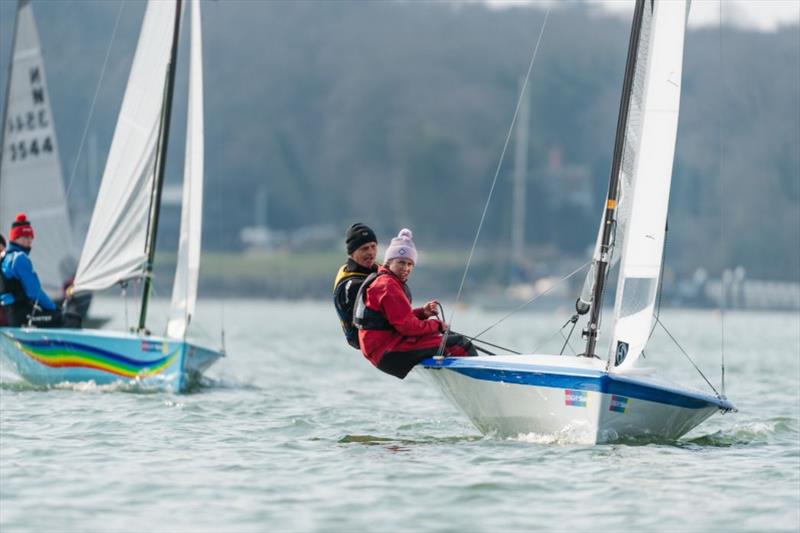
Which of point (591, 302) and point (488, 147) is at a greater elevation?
point (488, 147)

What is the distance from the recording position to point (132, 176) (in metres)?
18.3

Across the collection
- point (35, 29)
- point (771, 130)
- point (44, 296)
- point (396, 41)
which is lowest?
point (44, 296)

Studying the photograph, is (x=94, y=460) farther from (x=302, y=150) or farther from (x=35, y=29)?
(x=302, y=150)

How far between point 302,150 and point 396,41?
957 cm

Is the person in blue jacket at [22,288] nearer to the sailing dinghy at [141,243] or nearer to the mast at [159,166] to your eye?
the sailing dinghy at [141,243]

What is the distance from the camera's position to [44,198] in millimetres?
23562

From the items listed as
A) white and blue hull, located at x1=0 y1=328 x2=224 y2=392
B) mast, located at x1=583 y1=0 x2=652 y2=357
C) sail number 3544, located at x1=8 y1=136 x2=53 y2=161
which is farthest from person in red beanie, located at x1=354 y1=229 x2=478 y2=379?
sail number 3544, located at x1=8 y1=136 x2=53 y2=161

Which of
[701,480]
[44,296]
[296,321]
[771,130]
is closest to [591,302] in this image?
[701,480]

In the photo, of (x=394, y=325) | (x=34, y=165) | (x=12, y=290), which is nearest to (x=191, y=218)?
(x=12, y=290)

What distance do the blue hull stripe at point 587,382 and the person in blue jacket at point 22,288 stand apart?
21.3 ft

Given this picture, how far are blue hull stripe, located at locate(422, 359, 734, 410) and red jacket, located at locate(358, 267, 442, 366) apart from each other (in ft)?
1.05

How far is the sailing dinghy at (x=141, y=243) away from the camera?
1658cm

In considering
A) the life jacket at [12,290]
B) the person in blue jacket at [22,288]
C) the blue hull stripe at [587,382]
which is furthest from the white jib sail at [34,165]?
the blue hull stripe at [587,382]

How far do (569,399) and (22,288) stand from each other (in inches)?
309
